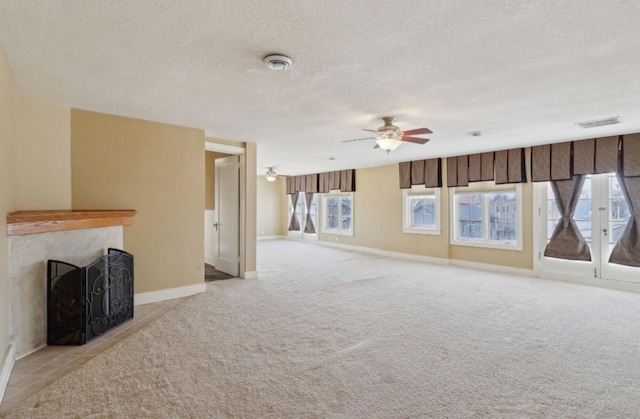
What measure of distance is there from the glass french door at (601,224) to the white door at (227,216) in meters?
5.73

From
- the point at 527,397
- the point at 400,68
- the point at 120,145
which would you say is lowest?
the point at 527,397

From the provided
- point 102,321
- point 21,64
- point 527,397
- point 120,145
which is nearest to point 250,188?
point 120,145

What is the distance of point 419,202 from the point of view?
8.16 meters

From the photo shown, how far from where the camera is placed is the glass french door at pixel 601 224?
5.27 metres

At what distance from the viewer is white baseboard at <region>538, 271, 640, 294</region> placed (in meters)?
5.13

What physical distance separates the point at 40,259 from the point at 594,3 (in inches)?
178

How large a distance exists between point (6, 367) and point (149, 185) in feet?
8.00

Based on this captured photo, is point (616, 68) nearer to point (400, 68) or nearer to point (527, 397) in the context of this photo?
point (400, 68)

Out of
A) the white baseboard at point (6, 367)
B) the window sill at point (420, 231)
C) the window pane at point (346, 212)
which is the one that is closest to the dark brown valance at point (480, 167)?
the window sill at point (420, 231)

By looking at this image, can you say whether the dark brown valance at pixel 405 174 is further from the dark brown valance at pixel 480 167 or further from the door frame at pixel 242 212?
the door frame at pixel 242 212

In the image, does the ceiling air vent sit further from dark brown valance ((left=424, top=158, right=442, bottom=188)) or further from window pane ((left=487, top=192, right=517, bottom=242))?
dark brown valance ((left=424, top=158, right=442, bottom=188))

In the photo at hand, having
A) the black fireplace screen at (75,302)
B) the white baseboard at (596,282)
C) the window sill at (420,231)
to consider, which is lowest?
the white baseboard at (596,282)

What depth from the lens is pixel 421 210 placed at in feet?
26.6

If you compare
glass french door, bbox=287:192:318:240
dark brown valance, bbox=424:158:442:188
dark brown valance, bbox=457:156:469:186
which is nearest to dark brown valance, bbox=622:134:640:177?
dark brown valance, bbox=457:156:469:186
